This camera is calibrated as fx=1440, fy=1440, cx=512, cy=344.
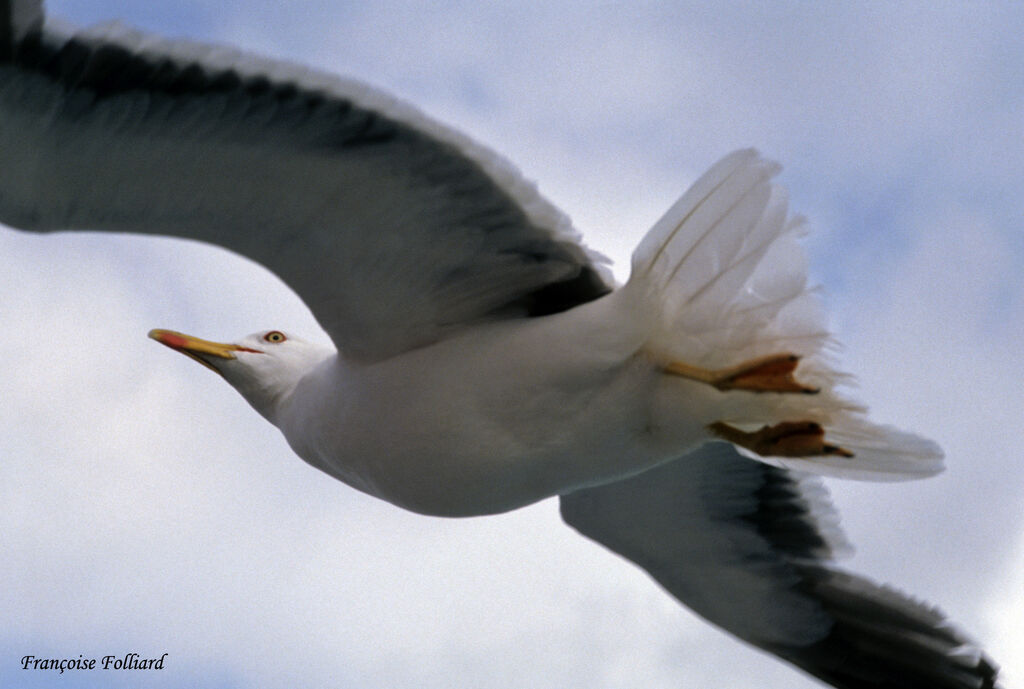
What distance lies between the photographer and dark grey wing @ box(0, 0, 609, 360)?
3.77 m

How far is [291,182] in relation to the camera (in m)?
4.13

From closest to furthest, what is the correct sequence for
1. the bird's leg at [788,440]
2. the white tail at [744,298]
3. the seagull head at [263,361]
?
the white tail at [744,298] < the bird's leg at [788,440] < the seagull head at [263,361]

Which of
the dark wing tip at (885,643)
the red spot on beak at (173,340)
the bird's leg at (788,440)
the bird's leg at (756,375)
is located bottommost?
the dark wing tip at (885,643)

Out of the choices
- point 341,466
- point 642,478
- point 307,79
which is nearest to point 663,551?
point 642,478

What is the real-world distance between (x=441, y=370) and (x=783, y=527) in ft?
5.90

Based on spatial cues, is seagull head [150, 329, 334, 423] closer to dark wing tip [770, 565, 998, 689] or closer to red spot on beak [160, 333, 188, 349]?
red spot on beak [160, 333, 188, 349]

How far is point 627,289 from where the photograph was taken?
421cm

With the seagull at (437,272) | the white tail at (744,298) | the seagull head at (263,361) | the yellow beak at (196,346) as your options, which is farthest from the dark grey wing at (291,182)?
the yellow beak at (196,346)

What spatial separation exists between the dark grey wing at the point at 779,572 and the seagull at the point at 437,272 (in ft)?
3.10

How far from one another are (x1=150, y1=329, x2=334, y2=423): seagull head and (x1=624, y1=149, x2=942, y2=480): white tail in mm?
1530

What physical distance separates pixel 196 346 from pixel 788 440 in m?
2.34

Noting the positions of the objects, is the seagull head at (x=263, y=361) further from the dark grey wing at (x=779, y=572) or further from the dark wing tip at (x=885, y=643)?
the dark wing tip at (x=885, y=643)

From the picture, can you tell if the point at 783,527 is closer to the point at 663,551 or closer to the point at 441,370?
the point at 663,551

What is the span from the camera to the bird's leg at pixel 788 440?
432cm
